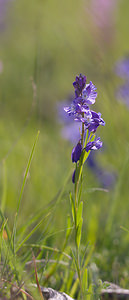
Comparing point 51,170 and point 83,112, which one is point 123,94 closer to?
point 51,170

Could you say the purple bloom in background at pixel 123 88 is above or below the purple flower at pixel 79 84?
above

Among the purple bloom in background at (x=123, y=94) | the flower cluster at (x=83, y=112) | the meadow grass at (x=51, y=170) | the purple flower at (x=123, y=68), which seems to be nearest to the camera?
the flower cluster at (x=83, y=112)

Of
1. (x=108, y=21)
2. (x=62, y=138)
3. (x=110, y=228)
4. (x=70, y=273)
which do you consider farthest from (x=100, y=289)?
(x=108, y=21)

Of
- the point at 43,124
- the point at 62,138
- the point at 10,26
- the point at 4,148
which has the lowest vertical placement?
the point at 4,148

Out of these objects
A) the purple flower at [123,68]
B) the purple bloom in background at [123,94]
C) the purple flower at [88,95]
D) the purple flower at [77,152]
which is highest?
the purple flower at [123,68]

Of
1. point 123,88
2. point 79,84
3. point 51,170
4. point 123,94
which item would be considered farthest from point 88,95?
point 123,88

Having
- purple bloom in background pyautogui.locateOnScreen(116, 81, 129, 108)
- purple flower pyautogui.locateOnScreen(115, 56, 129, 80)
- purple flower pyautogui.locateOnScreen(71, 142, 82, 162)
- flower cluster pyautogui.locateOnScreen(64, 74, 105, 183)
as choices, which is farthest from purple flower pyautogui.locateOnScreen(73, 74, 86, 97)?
purple flower pyautogui.locateOnScreen(115, 56, 129, 80)

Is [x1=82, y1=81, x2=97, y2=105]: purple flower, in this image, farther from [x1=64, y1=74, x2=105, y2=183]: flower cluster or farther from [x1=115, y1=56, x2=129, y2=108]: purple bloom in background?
[x1=115, y1=56, x2=129, y2=108]: purple bloom in background

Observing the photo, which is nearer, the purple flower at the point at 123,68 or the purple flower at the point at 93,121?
the purple flower at the point at 93,121

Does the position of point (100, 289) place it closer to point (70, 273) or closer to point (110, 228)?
point (70, 273)

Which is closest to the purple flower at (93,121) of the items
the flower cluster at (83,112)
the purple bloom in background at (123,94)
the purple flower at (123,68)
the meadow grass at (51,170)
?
the flower cluster at (83,112)

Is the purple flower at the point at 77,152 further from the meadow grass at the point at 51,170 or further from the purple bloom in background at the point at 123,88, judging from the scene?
the purple bloom in background at the point at 123,88
